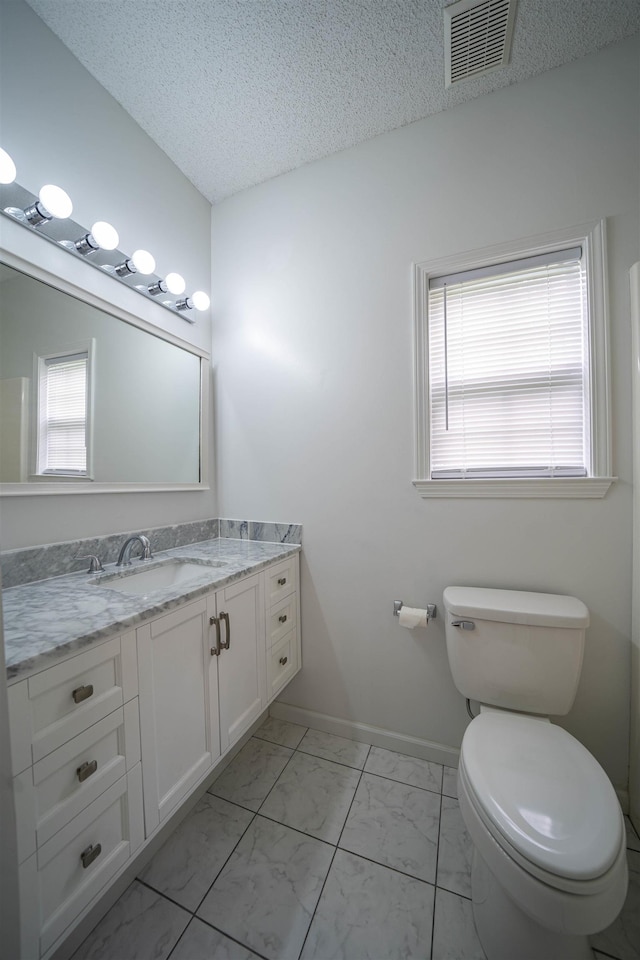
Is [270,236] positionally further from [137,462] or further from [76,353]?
[137,462]

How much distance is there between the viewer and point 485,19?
1.16 metres

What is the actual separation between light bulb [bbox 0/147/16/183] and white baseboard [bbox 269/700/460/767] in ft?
7.40

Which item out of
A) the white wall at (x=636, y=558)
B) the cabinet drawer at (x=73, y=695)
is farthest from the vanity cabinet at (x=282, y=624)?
the white wall at (x=636, y=558)

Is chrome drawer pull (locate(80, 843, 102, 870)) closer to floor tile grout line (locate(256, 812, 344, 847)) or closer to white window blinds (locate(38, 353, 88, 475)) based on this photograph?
floor tile grout line (locate(256, 812, 344, 847))

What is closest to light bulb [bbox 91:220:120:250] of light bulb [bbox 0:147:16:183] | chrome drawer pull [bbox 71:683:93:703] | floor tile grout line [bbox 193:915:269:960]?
light bulb [bbox 0:147:16:183]

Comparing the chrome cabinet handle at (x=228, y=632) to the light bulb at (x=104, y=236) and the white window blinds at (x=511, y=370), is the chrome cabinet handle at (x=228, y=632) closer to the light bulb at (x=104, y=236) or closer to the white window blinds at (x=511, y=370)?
the white window blinds at (x=511, y=370)

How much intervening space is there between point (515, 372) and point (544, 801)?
1338 millimetres

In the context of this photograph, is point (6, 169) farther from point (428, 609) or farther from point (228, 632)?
point (428, 609)

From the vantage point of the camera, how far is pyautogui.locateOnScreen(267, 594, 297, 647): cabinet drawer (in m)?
1.49

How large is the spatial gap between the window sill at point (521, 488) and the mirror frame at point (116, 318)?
111 cm

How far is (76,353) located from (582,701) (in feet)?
7.39

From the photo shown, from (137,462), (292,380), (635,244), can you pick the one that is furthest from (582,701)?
(137,462)

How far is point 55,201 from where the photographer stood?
111cm

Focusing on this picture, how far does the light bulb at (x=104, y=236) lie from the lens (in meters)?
1.25
